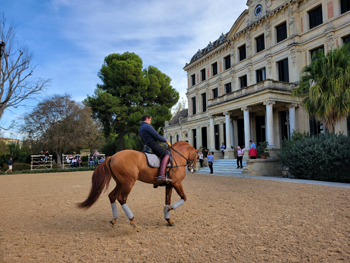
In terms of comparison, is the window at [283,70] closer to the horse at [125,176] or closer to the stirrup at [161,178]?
the horse at [125,176]

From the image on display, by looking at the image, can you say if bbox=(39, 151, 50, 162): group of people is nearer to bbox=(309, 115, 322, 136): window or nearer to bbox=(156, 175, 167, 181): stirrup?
bbox=(156, 175, 167, 181): stirrup

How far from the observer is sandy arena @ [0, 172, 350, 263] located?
3.71 meters

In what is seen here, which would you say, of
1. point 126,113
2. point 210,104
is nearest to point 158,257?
point 210,104

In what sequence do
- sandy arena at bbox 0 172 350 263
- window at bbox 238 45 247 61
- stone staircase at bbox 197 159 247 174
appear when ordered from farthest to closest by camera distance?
window at bbox 238 45 247 61 < stone staircase at bbox 197 159 247 174 < sandy arena at bbox 0 172 350 263

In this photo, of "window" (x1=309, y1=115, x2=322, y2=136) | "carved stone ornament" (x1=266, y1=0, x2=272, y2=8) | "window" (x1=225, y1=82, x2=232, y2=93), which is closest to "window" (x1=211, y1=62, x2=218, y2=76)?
"window" (x1=225, y1=82, x2=232, y2=93)

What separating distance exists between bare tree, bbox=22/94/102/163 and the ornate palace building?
16152 millimetres

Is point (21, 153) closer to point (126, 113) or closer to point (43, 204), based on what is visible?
point (126, 113)

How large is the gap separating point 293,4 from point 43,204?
76.9ft

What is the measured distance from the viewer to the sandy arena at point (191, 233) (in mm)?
3709

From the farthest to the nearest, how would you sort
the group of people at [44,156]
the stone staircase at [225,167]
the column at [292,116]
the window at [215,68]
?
the window at [215,68]
the group of people at [44,156]
the column at [292,116]
the stone staircase at [225,167]

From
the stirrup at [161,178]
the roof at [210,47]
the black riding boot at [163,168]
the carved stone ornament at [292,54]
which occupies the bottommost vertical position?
the stirrup at [161,178]

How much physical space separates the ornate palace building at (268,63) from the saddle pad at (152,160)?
15.6 meters

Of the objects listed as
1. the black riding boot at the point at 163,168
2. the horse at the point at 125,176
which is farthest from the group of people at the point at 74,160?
the black riding boot at the point at 163,168

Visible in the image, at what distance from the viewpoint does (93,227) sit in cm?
536
